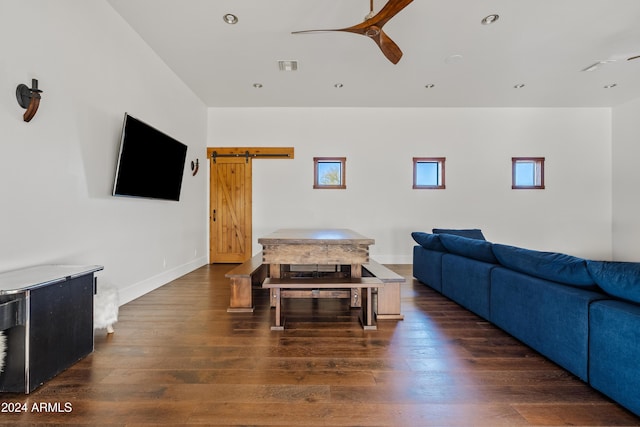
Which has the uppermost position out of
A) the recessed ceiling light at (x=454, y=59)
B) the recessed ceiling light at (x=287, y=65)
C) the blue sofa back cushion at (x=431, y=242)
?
the recessed ceiling light at (x=454, y=59)

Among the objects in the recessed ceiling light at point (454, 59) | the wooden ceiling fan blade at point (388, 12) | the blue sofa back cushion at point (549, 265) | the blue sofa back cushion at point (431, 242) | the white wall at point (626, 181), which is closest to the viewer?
the blue sofa back cushion at point (549, 265)

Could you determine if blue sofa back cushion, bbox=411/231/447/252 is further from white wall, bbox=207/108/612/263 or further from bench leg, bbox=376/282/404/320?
white wall, bbox=207/108/612/263

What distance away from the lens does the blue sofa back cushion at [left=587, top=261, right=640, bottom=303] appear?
1.46 metres

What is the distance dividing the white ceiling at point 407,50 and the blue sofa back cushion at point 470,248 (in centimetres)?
248

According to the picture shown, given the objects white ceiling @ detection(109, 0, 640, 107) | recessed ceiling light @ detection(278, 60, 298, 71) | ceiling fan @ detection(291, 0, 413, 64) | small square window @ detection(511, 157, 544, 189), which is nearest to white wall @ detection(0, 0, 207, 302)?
white ceiling @ detection(109, 0, 640, 107)

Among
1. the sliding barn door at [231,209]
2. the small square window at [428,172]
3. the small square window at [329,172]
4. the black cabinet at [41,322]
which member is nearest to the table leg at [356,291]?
the black cabinet at [41,322]

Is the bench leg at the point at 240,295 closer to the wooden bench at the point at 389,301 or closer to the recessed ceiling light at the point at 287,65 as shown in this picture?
the wooden bench at the point at 389,301

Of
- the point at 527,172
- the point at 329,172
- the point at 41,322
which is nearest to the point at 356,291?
the point at 41,322

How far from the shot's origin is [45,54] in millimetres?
Result: 2117

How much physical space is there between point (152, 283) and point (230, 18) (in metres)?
3.36

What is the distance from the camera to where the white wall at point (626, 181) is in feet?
17.5

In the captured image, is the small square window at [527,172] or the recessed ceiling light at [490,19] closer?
the recessed ceiling light at [490,19]

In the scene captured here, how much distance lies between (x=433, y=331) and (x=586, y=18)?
3.84 metres

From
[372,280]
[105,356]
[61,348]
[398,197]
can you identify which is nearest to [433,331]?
[372,280]
